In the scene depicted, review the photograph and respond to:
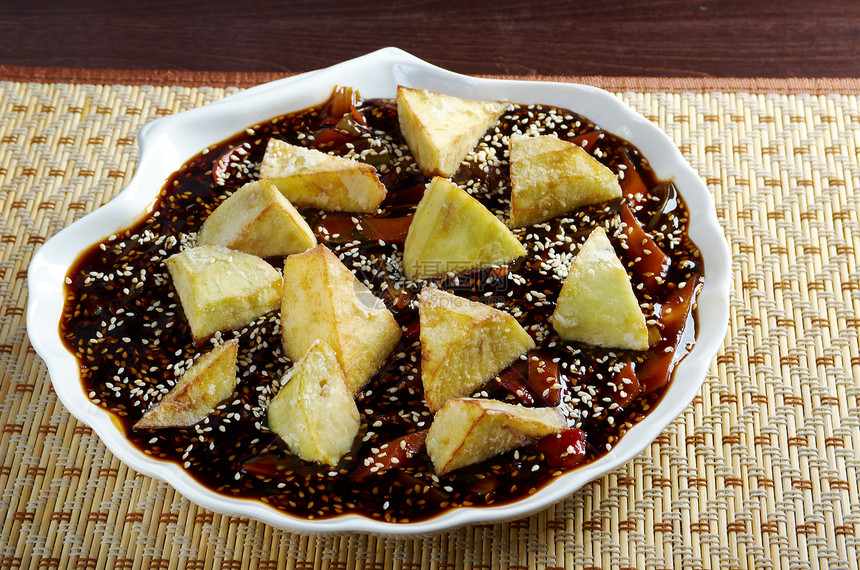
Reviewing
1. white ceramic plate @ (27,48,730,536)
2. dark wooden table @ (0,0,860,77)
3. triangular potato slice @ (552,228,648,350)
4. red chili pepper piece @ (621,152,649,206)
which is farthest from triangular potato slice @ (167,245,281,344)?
dark wooden table @ (0,0,860,77)

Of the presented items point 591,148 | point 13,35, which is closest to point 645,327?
point 591,148

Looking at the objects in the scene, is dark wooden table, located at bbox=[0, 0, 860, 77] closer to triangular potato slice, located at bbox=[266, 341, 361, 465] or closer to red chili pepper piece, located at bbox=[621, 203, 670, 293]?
red chili pepper piece, located at bbox=[621, 203, 670, 293]

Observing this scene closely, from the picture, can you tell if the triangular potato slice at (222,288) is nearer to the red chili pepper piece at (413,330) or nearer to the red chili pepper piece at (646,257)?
the red chili pepper piece at (413,330)

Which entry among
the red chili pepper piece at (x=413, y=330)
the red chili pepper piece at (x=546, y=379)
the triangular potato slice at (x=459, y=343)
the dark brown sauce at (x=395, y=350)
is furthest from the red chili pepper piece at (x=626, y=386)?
the red chili pepper piece at (x=413, y=330)

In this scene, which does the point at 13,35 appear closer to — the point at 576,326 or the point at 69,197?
the point at 69,197

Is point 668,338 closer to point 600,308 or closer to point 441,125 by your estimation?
point 600,308

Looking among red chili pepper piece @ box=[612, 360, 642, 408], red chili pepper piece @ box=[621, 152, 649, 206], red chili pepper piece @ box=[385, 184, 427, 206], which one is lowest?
red chili pepper piece @ box=[612, 360, 642, 408]

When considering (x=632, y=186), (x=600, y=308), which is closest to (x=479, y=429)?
(x=600, y=308)
